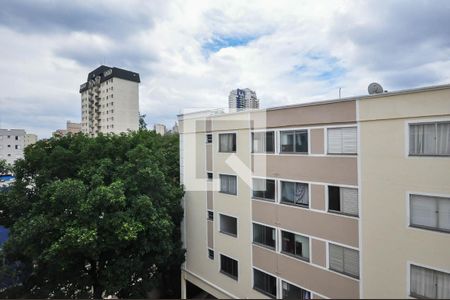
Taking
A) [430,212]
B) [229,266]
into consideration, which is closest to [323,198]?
[430,212]

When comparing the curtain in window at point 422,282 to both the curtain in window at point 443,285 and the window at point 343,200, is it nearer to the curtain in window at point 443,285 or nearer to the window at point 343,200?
the curtain in window at point 443,285

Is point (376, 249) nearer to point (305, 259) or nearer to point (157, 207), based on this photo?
point (305, 259)

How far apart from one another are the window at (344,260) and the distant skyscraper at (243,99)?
27.2 feet

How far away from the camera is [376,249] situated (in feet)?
26.1

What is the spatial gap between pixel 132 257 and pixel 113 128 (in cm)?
4644

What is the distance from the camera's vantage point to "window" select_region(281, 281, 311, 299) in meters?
9.76

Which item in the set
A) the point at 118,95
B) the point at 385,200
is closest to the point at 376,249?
the point at 385,200

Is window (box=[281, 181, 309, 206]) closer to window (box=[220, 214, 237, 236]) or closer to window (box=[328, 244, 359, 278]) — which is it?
window (box=[328, 244, 359, 278])

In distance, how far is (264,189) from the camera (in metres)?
10.9

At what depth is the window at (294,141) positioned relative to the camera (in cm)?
958

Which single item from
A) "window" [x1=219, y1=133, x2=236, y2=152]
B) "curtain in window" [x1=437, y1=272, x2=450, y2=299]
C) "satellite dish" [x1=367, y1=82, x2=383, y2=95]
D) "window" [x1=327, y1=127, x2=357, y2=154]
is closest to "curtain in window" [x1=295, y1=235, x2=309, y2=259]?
"window" [x1=327, y1=127, x2=357, y2=154]

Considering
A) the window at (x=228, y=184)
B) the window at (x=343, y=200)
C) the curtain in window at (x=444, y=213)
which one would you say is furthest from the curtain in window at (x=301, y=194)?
the curtain in window at (x=444, y=213)

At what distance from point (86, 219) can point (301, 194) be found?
24.3 ft

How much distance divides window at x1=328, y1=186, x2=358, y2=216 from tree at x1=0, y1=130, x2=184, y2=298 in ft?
20.6
